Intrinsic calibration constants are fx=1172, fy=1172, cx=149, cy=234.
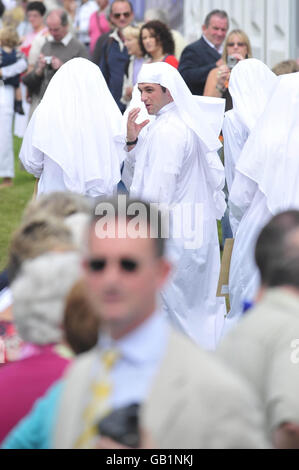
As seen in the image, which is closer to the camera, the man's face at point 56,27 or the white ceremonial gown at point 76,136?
the white ceremonial gown at point 76,136

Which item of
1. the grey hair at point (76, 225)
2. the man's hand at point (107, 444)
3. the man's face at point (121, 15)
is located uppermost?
the man's hand at point (107, 444)

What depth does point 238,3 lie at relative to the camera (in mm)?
20391

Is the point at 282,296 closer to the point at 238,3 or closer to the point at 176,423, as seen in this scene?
the point at 176,423

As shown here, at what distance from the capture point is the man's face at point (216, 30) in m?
11.3

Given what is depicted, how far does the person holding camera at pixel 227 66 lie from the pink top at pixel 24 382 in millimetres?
6905

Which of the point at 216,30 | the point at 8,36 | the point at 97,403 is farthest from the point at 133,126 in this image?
the point at 8,36

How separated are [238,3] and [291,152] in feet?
47.0

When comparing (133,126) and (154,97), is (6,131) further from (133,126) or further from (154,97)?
(154,97)

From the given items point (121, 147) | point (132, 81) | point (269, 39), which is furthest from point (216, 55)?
point (269, 39)

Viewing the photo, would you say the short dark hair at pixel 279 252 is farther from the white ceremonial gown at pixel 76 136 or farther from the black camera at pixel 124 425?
the white ceremonial gown at pixel 76 136

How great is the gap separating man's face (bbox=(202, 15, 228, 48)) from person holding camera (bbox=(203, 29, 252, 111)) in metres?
1.21

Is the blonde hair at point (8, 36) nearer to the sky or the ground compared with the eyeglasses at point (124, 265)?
nearer to the ground

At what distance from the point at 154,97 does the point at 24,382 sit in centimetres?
461

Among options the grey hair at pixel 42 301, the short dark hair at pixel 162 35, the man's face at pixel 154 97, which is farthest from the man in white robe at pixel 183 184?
the grey hair at pixel 42 301
